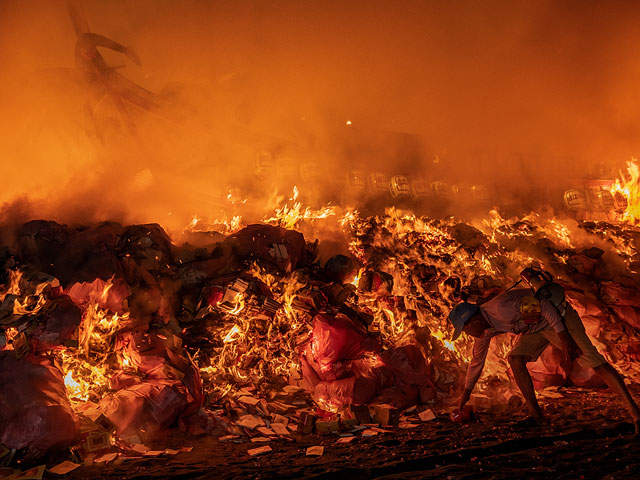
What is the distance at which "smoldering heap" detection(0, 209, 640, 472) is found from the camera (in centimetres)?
296

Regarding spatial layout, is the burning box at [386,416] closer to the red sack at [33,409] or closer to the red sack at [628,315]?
the red sack at [33,409]

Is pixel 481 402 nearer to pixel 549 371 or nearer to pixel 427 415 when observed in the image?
pixel 427 415

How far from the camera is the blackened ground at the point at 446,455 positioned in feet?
6.80

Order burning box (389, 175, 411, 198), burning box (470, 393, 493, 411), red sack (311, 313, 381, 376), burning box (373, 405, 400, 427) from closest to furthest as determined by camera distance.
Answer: burning box (373, 405, 400, 427), burning box (470, 393, 493, 411), red sack (311, 313, 381, 376), burning box (389, 175, 411, 198)

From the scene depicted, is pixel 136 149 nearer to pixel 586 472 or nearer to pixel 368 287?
pixel 368 287

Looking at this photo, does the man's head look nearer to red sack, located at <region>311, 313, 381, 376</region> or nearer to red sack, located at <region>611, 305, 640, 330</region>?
red sack, located at <region>311, 313, 381, 376</region>

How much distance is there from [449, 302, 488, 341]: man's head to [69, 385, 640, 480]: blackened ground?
648 mm

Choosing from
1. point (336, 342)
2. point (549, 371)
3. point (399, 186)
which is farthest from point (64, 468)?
point (399, 186)

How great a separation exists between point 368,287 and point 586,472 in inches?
116

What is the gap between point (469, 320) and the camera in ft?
9.72

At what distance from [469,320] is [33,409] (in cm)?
299

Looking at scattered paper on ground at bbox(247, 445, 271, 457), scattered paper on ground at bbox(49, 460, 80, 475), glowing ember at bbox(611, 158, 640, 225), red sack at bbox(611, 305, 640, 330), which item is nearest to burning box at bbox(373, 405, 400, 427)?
scattered paper on ground at bbox(247, 445, 271, 457)

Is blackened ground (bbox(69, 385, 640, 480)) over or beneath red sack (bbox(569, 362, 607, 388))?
over

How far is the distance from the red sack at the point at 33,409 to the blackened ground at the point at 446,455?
0.32 meters
